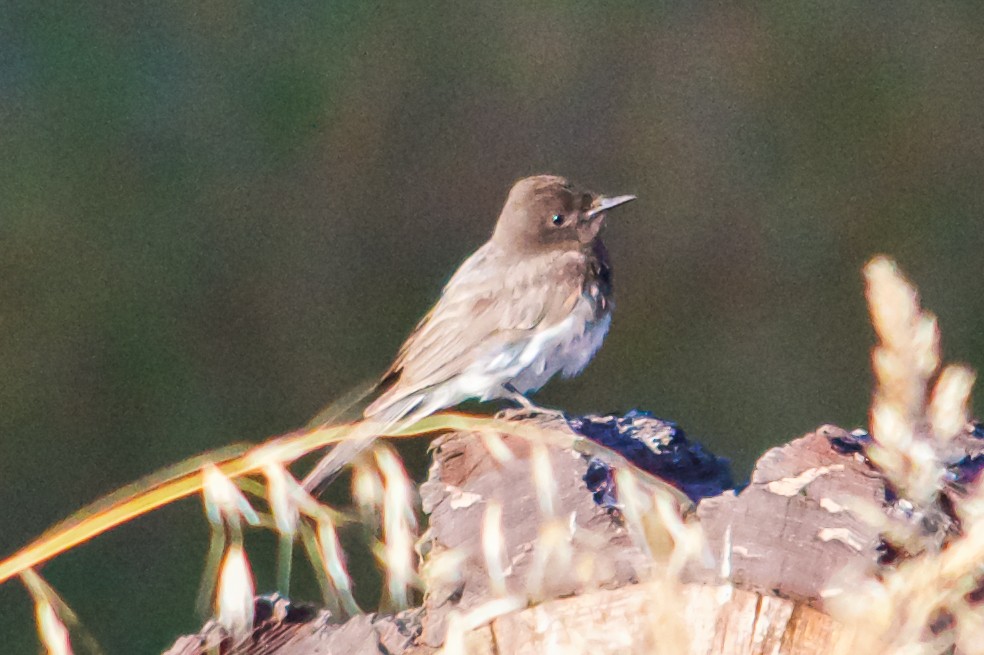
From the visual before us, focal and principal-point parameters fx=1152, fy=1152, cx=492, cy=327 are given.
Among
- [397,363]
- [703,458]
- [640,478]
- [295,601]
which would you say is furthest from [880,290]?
[397,363]

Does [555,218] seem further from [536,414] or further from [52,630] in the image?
[52,630]

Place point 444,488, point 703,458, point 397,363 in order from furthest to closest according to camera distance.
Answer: point 397,363, point 703,458, point 444,488

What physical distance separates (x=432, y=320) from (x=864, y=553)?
1.83 metres

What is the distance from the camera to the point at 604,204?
3285 mm

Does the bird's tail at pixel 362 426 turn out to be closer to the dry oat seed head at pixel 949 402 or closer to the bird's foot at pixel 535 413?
the bird's foot at pixel 535 413

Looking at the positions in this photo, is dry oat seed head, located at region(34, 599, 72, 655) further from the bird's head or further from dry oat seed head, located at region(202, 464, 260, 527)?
the bird's head

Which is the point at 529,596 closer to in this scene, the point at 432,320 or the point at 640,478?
the point at 640,478

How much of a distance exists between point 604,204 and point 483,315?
0.54 m

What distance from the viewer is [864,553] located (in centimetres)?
134

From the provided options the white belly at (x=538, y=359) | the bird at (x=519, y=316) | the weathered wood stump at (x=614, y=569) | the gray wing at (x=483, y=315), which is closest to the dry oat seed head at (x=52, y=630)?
the weathered wood stump at (x=614, y=569)

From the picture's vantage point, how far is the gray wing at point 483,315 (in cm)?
286

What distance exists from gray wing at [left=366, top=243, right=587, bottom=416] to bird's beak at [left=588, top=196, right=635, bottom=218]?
0.54ft

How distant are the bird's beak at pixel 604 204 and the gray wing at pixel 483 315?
0.16 metres

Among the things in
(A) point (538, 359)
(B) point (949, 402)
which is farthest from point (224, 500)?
(A) point (538, 359)
